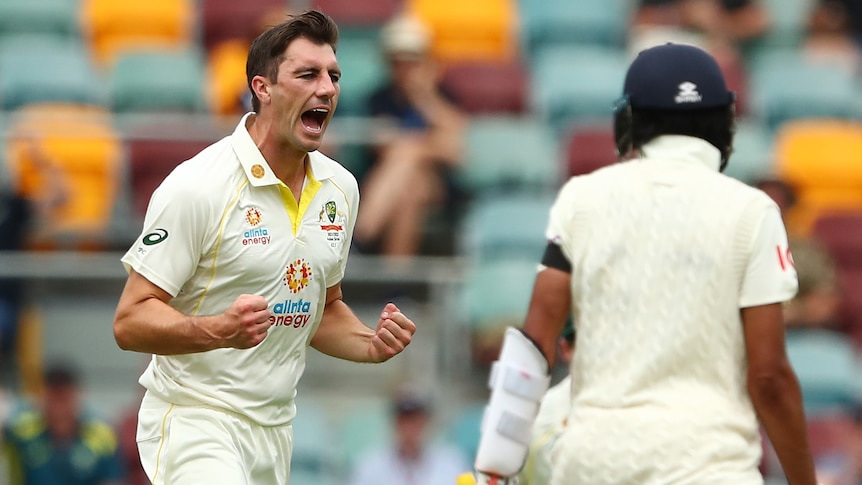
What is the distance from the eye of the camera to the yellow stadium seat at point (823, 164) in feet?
36.3

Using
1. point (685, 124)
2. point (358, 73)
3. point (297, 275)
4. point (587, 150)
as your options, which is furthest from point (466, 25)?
point (685, 124)

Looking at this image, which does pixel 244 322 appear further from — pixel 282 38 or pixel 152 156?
pixel 152 156

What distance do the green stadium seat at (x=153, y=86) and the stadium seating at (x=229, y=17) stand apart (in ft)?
2.49

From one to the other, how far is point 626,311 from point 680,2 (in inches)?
324

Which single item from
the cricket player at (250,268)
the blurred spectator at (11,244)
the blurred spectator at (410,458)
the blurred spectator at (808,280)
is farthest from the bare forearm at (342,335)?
the blurred spectator at (808,280)

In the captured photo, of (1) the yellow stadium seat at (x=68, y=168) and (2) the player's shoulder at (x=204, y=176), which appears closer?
(2) the player's shoulder at (x=204, y=176)

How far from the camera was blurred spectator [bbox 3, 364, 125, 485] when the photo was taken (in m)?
8.54

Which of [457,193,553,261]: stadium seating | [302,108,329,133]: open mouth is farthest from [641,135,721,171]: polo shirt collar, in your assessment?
[457,193,553,261]: stadium seating

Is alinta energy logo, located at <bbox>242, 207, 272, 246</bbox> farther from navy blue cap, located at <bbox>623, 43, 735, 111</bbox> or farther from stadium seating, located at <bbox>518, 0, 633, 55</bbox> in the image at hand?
stadium seating, located at <bbox>518, 0, 633, 55</bbox>

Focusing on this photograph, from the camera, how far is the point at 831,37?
12.3 metres

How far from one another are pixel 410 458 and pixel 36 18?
476cm

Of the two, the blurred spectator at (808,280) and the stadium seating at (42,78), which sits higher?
the stadium seating at (42,78)

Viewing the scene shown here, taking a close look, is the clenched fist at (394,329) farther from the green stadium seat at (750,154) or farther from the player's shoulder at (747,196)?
the green stadium seat at (750,154)

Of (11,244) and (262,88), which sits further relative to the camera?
(11,244)
